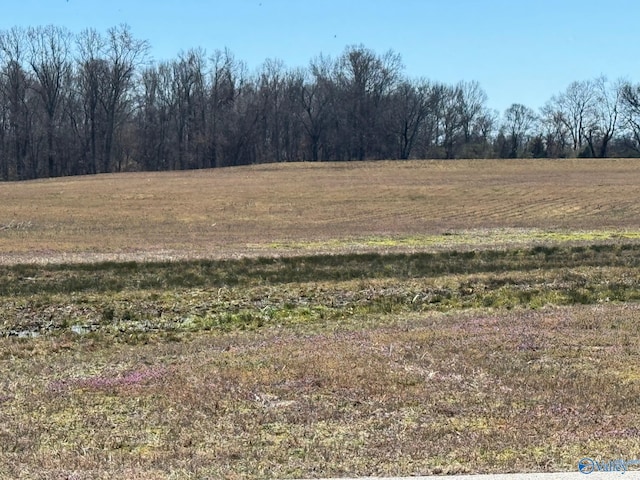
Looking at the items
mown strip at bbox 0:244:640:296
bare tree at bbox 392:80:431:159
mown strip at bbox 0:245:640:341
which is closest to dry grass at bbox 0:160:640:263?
mown strip at bbox 0:244:640:296

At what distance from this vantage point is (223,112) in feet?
332

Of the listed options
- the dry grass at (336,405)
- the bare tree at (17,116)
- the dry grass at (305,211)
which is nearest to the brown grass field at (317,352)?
the dry grass at (336,405)

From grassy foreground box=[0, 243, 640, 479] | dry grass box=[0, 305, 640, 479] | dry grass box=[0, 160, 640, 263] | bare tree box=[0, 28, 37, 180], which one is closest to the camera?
dry grass box=[0, 305, 640, 479]

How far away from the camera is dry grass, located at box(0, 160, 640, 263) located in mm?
27312

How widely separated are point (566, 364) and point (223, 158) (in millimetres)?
93700

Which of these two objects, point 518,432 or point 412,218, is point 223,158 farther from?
point 518,432

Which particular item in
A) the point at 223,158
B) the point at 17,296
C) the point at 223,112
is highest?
the point at 223,112

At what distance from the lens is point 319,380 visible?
7426mm

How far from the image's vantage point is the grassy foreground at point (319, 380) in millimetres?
5262

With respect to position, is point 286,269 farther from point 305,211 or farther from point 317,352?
point 305,211

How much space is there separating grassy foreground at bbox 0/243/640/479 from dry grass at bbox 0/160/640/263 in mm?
9560

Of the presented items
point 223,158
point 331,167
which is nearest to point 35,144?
point 223,158

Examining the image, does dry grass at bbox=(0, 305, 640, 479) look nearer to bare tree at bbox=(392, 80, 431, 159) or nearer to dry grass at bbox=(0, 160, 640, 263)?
dry grass at bbox=(0, 160, 640, 263)

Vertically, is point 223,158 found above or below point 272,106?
below
